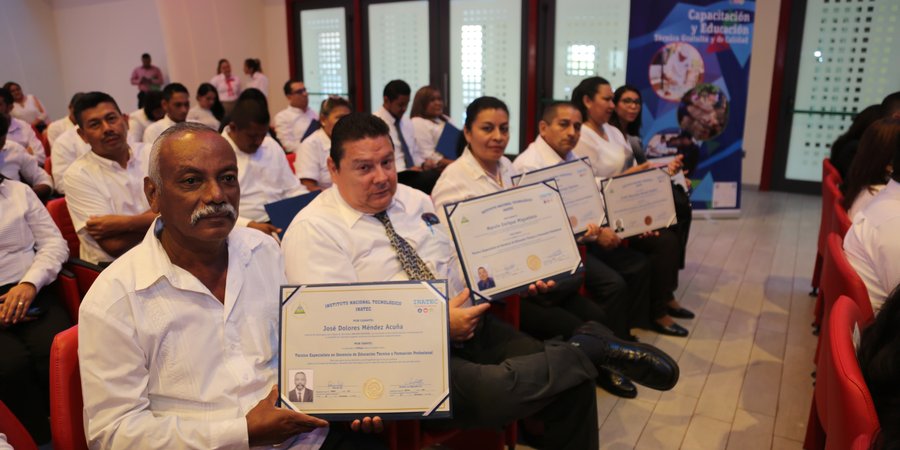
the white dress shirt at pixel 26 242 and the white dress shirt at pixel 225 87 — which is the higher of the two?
the white dress shirt at pixel 225 87

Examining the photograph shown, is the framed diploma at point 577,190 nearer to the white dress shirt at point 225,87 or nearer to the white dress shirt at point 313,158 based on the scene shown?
the white dress shirt at point 313,158

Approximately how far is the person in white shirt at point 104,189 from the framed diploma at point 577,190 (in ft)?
6.39

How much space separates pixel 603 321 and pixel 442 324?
5.13 ft

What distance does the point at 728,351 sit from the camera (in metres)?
3.58

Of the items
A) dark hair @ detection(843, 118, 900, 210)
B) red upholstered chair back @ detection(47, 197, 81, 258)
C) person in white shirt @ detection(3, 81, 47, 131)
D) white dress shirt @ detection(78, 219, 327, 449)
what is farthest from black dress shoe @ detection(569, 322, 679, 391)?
person in white shirt @ detection(3, 81, 47, 131)

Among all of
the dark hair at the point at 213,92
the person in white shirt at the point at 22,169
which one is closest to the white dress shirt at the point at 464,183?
the person in white shirt at the point at 22,169

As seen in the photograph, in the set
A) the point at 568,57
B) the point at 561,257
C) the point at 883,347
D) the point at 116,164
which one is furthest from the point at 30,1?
the point at 883,347

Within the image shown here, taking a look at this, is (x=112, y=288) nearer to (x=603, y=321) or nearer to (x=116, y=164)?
(x=116, y=164)

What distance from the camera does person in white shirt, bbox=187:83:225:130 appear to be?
7.84 m

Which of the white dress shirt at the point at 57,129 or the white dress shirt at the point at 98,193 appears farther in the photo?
the white dress shirt at the point at 57,129

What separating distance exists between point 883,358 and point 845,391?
20 cm

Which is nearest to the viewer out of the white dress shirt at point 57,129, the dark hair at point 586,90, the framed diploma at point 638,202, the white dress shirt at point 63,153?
the framed diploma at point 638,202

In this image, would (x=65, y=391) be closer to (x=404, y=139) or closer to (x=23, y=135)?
(x=404, y=139)

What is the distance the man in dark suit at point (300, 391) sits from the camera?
161 cm
